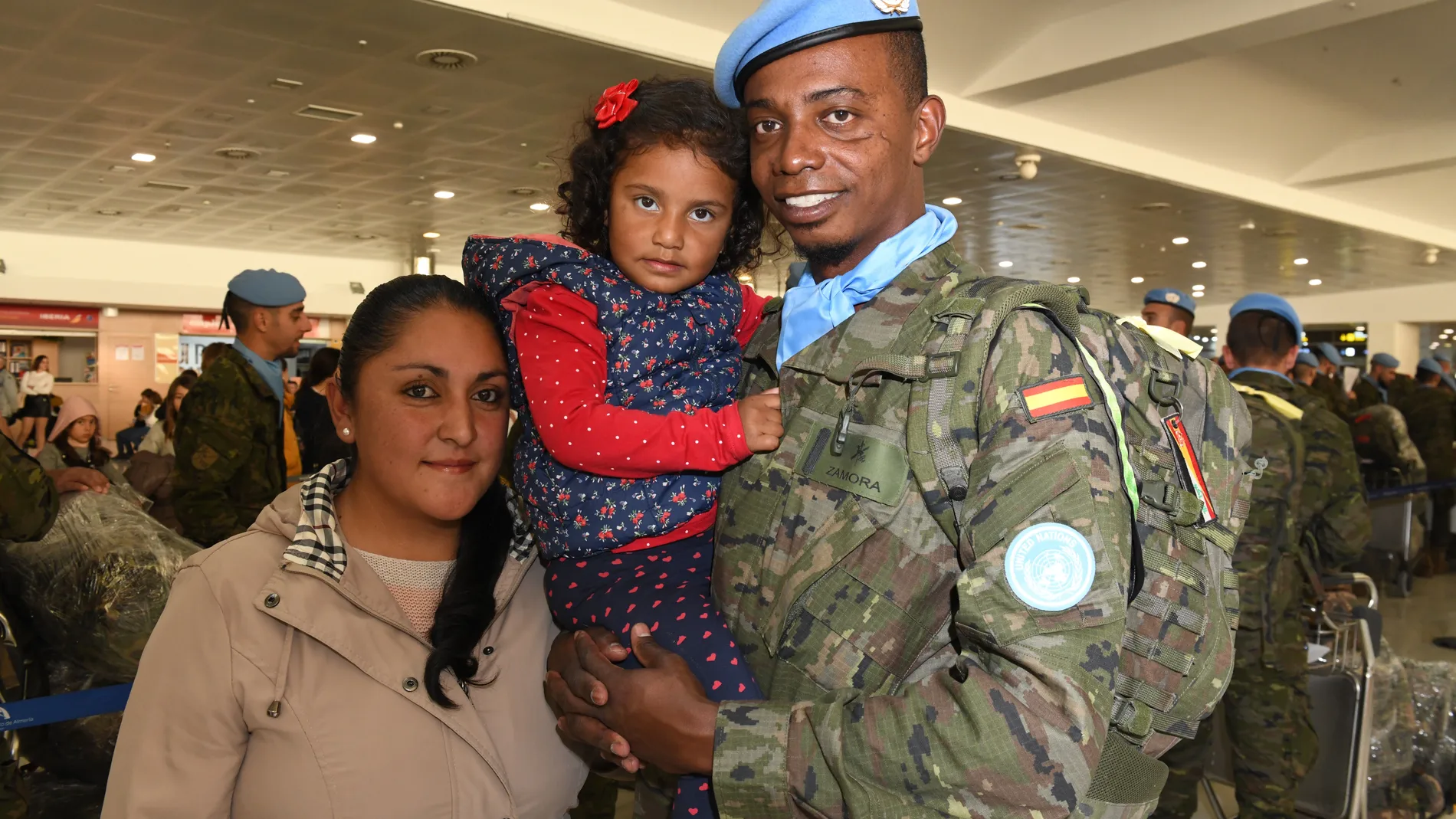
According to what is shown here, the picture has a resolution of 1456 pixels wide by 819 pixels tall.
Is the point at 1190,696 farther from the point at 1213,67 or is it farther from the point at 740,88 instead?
Answer: the point at 1213,67

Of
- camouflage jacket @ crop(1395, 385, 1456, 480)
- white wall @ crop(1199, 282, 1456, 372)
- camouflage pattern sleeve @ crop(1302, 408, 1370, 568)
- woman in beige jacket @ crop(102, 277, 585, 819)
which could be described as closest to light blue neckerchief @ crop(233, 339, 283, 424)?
woman in beige jacket @ crop(102, 277, 585, 819)

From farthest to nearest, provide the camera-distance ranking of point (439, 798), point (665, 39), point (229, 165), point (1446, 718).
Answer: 1. point (229, 165)
2. point (665, 39)
3. point (1446, 718)
4. point (439, 798)

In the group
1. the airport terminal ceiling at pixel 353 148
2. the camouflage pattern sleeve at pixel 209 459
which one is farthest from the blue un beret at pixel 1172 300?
the camouflage pattern sleeve at pixel 209 459

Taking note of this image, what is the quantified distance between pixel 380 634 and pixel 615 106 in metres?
1.01

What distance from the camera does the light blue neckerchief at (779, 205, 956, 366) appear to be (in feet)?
4.65

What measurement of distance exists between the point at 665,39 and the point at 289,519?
6806mm

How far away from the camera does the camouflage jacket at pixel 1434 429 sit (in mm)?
9977

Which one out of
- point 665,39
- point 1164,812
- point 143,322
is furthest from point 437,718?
point 143,322

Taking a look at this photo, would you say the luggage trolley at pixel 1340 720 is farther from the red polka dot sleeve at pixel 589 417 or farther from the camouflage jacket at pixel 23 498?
the camouflage jacket at pixel 23 498

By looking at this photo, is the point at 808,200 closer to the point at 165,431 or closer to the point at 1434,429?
the point at 165,431

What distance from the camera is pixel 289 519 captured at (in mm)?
1738

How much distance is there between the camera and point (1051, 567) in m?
1.07

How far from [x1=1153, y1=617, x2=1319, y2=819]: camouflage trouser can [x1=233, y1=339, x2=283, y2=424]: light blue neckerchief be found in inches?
153

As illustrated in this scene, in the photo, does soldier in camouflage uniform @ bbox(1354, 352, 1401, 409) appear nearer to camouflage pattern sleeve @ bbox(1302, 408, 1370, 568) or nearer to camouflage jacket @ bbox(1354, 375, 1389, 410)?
camouflage jacket @ bbox(1354, 375, 1389, 410)
